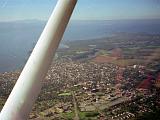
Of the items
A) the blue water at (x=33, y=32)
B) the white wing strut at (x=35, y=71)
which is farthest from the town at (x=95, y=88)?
the white wing strut at (x=35, y=71)

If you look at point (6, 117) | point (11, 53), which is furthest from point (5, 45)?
point (6, 117)

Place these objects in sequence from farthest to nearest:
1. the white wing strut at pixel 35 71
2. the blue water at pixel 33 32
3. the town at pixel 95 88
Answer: the blue water at pixel 33 32 < the town at pixel 95 88 < the white wing strut at pixel 35 71

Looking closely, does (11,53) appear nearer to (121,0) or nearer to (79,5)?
(79,5)

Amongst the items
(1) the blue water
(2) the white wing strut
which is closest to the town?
(1) the blue water

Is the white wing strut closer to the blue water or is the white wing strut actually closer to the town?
the town

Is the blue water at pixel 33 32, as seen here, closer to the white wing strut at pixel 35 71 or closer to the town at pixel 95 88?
the town at pixel 95 88

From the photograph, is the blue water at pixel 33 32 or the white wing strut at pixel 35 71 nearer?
the white wing strut at pixel 35 71
